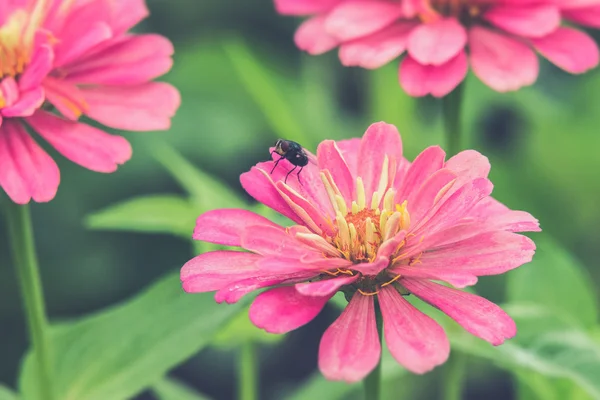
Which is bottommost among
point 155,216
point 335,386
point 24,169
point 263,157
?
point 335,386

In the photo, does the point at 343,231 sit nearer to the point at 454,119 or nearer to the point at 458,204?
the point at 458,204

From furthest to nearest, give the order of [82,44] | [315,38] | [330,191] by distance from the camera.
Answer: [315,38] → [82,44] → [330,191]

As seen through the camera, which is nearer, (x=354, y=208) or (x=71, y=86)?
(x=354, y=208)

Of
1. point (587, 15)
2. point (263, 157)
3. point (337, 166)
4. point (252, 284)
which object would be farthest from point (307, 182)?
point (263, 157)

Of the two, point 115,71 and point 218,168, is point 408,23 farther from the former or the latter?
point 218,168

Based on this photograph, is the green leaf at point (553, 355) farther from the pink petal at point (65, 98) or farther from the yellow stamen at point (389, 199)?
the pink petal at point (65, 98)

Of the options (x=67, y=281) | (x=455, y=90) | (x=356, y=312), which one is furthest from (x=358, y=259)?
(x=67, y=281)

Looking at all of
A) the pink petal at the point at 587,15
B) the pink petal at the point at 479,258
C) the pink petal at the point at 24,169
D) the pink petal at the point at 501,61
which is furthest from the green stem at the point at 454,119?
the pink petal at the point at 24,169
